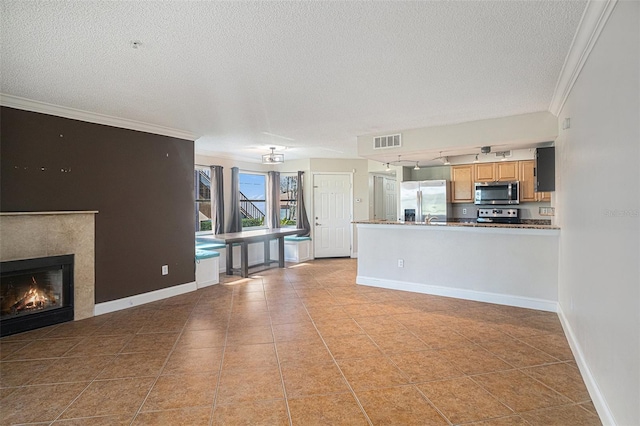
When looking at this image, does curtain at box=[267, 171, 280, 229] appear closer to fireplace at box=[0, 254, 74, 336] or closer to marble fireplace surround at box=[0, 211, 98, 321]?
marble fireplace surround at box=[0, 211, 98, 321]

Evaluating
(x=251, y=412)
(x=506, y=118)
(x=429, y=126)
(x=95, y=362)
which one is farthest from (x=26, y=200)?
(x=506, y=118)

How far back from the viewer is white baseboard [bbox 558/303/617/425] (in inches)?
74.7

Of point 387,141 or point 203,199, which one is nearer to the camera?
point 387,141

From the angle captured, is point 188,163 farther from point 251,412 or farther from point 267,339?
point 251,412

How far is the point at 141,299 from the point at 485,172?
6.29 m

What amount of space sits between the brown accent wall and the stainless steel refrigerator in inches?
170

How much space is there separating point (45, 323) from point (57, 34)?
301cm

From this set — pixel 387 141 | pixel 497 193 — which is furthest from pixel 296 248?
pixel 497 193

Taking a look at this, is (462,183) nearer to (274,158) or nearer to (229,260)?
(274,158)

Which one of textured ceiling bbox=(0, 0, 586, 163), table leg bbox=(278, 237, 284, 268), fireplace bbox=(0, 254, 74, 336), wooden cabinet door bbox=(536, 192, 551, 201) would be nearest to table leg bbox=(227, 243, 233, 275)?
table leg bbox=(278, 237, 284, 268)

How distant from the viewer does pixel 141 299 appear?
4465 millimetres

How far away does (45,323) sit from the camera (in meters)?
3.60

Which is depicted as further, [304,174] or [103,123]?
[304,174]

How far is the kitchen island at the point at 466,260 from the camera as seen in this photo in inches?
160
